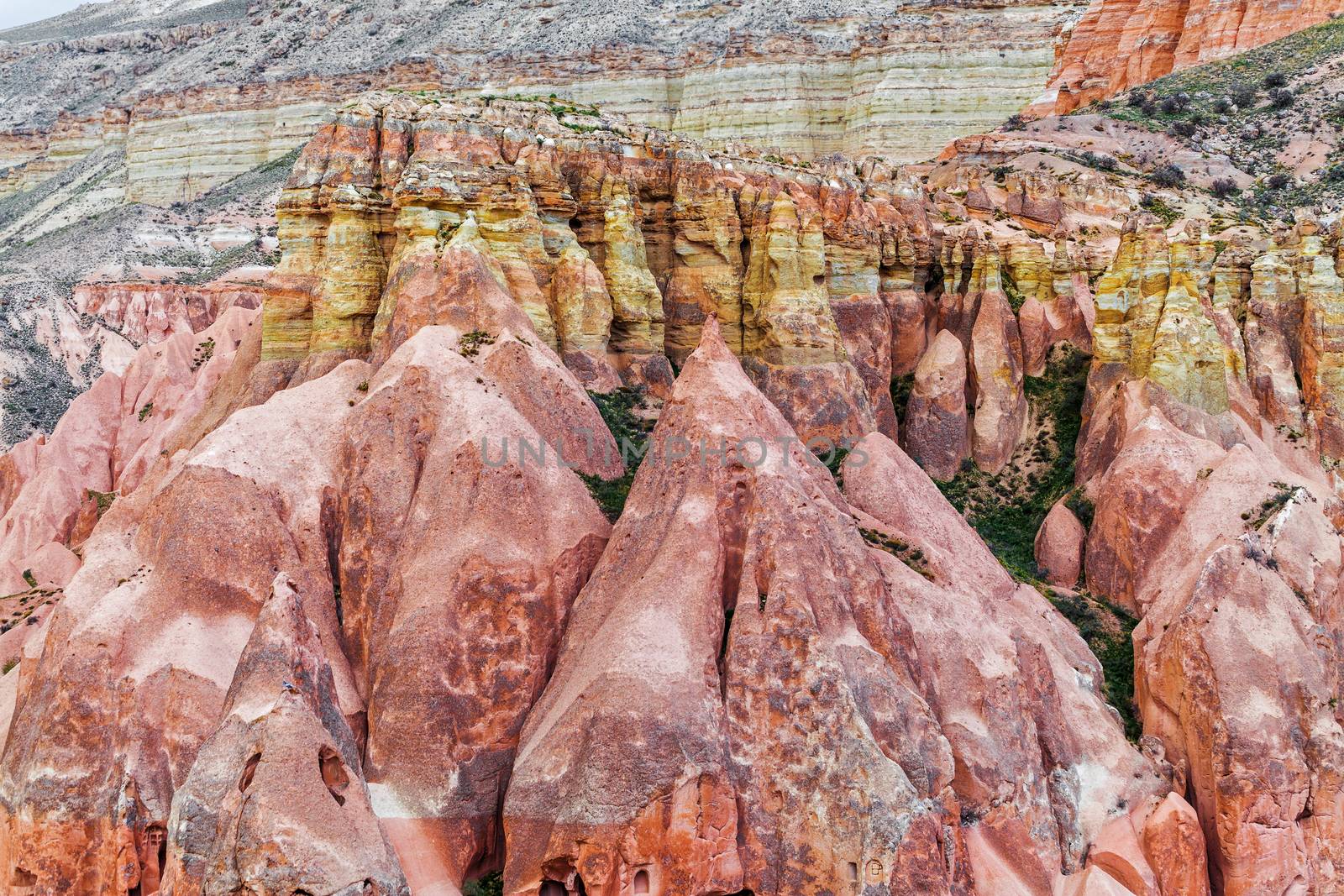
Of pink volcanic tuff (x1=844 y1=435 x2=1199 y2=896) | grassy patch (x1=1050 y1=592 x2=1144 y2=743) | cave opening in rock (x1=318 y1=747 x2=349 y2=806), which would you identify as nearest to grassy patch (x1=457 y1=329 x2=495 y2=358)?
pink volcanic tuff (x1=844 y1=435 x2=1199 y2=896)

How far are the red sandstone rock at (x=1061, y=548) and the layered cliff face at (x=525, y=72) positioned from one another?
6837 cm

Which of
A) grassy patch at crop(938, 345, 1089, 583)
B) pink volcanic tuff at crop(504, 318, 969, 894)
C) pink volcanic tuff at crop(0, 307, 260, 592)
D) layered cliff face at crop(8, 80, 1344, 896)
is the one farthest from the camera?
pink volcanic tuff at crop(0, 307, 260, 592)

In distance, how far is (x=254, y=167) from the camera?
432 ft

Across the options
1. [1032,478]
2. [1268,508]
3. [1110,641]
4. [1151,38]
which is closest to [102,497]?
[1032,478]

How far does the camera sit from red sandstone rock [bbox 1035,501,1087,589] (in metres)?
39.6

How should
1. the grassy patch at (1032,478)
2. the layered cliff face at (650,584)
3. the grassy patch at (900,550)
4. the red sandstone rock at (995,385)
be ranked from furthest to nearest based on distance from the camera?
1. the red sandstone rock at (995,385)
2. the grassy patch at (1032,478)
3. the grassy patch at (900,550)
4. the layered cliff face at (650,584)

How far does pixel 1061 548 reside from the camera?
39.8 m

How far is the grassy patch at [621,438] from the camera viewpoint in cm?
3119

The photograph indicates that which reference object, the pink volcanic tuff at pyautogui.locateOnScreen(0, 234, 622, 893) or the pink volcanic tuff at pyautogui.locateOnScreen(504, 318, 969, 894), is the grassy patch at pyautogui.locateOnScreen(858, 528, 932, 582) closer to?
the pink volcanic tuff at pyautogui.locateOnScreen(504, 318, 969, 894)

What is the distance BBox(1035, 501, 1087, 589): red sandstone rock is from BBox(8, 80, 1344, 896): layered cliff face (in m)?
0.18

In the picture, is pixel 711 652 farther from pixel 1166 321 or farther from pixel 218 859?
pixel 1166 321

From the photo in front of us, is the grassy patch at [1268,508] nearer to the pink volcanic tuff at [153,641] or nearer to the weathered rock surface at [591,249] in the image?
the weathered rock surface at [591,249]

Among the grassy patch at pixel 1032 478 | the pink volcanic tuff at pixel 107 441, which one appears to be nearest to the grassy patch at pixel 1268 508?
the grassy patch at pixel 1032 478

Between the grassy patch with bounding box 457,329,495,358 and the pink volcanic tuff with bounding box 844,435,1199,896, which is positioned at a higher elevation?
the grassy patch with bounding box 457,329,495,358
